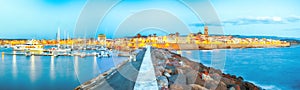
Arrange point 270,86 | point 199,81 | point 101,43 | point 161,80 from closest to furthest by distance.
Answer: point 161,80, point 199,81, point 270,86, point 101,43

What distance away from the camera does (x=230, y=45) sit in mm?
83875

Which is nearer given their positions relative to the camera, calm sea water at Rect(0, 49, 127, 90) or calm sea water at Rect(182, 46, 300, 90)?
calm sea water at Rect(0, 49, 127, 90)

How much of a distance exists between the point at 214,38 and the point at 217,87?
74016 millimetres

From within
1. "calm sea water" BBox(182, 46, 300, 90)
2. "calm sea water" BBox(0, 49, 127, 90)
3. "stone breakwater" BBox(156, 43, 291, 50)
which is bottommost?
"calm sea water" BBox(182, 46, 300, 90)

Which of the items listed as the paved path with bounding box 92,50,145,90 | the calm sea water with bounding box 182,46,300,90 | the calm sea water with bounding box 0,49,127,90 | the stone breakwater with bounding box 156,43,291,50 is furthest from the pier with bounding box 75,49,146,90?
the stone breakwater with bounding box 156,43,291,50

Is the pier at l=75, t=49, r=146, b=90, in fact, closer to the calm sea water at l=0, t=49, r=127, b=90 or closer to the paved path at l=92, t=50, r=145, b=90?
the paved path at l=92, t=50, r=145, b=90

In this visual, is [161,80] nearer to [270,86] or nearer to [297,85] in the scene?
[270,86]

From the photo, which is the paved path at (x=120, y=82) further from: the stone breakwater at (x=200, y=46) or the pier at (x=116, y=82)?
the stone breakwater at (x=200, y=46)

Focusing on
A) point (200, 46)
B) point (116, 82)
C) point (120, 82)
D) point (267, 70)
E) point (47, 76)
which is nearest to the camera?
point (120, 82)

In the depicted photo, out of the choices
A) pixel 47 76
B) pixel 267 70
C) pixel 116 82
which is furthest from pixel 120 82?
pixel 267 70

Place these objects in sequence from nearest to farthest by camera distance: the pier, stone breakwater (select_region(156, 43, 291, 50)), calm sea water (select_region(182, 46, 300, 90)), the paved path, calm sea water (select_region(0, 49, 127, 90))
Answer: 1. the paved path
2. the pier
3. calm sea water (select_region(0, 49, 127, 90))
4. calm sea water (select_region(182, 46, 300, 90))
5. stone breakwater (select_region(156, 43, 291, 50))

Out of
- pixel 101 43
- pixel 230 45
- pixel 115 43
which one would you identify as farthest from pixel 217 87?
pixel 230 45

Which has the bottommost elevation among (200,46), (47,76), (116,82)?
(47,76)

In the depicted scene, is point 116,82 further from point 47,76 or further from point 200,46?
point 200,46
